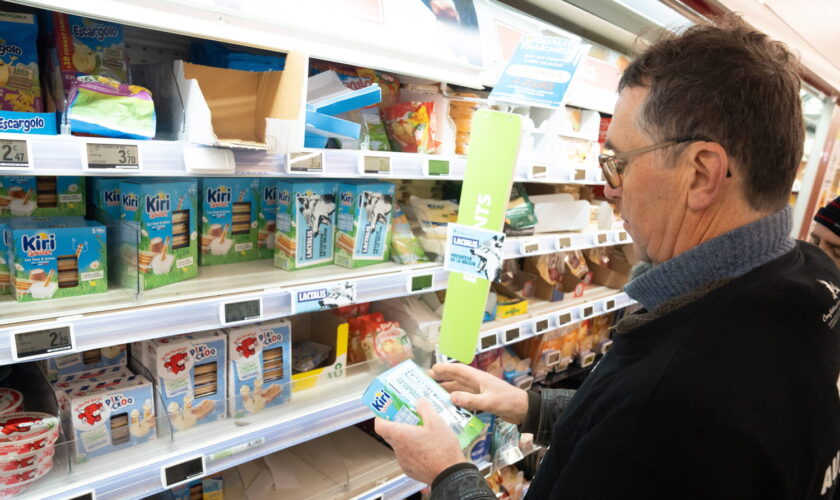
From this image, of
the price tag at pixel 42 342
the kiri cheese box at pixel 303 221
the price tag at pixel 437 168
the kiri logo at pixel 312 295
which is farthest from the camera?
the price tag at pixel 437 168

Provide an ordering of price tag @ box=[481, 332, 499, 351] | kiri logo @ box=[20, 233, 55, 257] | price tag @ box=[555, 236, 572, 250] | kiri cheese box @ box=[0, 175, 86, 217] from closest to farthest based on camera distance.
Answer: kiri logo @ box=[20, 233, 55, 257]
kiri cheese box @ box=[0, 175, 86, 217]
price tag @ box=[481, 332, 499, 351]
price tag @ box=[555, 236, 572, 250]

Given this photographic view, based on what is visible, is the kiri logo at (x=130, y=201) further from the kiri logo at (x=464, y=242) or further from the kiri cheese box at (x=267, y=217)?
the kiri logo at (x=464, y=242)

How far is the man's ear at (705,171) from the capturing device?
877 millimetres

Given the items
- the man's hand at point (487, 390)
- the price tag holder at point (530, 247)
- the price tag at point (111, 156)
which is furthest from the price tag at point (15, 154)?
the price tag holder at point (530, 247)

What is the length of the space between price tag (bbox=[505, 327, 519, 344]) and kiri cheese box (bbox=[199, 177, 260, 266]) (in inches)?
44.7

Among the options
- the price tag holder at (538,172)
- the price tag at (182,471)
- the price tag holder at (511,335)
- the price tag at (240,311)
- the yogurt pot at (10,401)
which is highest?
the price tag holder at (538,172)

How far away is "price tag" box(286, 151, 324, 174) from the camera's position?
4.35ft

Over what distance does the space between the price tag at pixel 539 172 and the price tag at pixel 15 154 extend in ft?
5.54

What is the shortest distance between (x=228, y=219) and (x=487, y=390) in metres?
0.98

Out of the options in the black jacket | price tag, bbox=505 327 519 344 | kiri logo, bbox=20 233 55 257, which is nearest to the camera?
the black jacket

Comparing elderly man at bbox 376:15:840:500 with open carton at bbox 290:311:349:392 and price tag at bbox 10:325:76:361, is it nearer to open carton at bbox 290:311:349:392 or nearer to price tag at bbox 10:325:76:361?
open carton at bbox 290:311:349:392

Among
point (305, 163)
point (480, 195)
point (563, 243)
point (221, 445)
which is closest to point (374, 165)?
point (305, 163)

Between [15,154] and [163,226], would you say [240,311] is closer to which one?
[163,226]

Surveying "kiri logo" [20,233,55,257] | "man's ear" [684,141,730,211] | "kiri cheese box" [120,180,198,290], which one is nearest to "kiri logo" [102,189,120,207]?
"kiri cheese box" [120,180,198,290]
